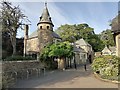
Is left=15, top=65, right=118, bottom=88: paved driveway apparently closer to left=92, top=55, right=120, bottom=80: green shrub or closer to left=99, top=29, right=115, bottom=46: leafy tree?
left=92, top=55, right=120, bottom=80: green shrub

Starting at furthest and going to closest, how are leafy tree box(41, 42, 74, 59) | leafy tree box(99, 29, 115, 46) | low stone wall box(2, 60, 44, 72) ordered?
1. leafy tree box(99, 29, 115, 46)
2. leafy tree box(41, 42, 74, 59)
3. low stone wall box(2, 60, 44, 72)

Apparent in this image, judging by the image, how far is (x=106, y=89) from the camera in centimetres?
1397

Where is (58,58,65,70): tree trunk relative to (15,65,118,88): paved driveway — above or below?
above

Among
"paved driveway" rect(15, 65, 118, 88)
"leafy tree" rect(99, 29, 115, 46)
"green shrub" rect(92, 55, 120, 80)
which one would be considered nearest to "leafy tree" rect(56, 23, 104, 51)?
"leafy tree" rect(99, 29, 115, 46)

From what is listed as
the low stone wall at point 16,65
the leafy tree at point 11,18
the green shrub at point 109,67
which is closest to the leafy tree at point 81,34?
the leafy tree at point 11,18

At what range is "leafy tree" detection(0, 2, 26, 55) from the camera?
3362 cm

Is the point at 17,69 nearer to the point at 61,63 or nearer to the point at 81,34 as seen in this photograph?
the point at 61,63

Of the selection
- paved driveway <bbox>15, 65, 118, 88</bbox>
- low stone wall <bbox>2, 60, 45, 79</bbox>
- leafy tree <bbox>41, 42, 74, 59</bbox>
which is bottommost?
paved driveway <bbox>15, 65, 118, 88</bbox>

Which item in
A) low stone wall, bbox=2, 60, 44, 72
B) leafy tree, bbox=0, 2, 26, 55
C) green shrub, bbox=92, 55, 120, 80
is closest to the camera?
green shrub, bbox=92, 55, 120, 80

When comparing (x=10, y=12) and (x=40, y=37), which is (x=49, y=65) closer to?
(x=40, y=37)

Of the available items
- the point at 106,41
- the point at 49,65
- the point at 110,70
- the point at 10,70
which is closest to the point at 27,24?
the point at 49,65

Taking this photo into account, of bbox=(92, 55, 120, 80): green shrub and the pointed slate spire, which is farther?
the pointed slate spire

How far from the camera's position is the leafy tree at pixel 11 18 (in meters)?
33.6

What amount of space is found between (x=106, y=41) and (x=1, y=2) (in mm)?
44218
